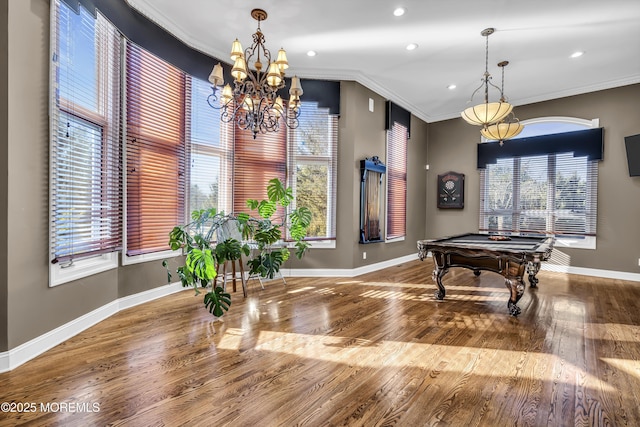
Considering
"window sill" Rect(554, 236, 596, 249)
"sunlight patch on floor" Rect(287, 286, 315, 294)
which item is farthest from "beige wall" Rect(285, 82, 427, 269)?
"window sill" Rect(554, 236, 596, 249)

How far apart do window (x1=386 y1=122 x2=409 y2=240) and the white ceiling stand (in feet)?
3.30

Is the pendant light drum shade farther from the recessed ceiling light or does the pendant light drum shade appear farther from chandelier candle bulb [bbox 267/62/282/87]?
chandelier candle bulb [bbox 267/62/282/87]

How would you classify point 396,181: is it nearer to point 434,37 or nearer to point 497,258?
point 434,37

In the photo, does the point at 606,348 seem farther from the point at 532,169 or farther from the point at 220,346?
the point at 532,169

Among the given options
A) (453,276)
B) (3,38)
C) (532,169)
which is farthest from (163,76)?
(532,169)

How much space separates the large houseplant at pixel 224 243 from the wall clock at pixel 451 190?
3.79 metres

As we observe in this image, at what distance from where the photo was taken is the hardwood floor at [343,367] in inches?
65.3

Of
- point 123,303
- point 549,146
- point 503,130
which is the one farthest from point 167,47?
point 549,146

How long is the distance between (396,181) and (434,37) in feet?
9.12

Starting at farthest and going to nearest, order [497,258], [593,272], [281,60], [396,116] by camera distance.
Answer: [396,116], [593,272], [497,258], [281,60]

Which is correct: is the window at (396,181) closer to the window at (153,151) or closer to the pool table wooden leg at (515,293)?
the pool table wooden leg at (515,293)

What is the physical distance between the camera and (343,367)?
214 cm

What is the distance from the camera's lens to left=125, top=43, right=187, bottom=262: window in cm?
336

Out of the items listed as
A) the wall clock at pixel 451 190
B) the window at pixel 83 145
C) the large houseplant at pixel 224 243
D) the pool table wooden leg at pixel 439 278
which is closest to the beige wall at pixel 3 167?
the window at pixel 83 145
